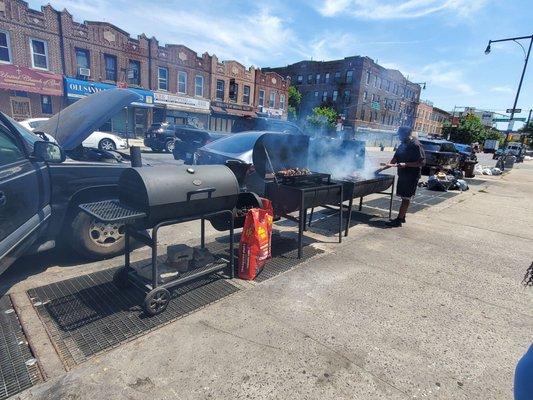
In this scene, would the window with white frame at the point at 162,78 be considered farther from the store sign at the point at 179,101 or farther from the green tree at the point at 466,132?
the green tree at the point at 466,132

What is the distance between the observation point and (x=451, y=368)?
2467 millimetres

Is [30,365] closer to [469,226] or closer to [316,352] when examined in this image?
[316,352]

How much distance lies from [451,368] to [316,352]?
3.39ft

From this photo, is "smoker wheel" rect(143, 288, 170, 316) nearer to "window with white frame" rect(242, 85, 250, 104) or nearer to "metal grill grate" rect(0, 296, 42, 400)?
"metal grill grate" rect(0, 296, 42, 400)

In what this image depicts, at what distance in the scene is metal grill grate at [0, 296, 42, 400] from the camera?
2.11m

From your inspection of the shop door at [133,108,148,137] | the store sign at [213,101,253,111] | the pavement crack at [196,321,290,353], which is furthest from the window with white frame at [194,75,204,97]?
the pavement crack at [196,321,290,353]

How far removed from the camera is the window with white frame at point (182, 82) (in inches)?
1051

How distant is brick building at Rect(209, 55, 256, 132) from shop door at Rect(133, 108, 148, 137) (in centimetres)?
613

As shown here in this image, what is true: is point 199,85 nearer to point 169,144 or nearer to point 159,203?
point 169,144

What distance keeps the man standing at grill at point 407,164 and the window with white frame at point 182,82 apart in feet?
79.4

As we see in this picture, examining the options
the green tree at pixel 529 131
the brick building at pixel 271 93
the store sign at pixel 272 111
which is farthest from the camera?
the green tree at pixel 529 131

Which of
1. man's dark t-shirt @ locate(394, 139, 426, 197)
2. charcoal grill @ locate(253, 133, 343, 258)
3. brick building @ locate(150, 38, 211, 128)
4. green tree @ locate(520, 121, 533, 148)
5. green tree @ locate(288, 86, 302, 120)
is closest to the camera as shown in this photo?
charcoal grill @ locate(253, 133, 343, 258)

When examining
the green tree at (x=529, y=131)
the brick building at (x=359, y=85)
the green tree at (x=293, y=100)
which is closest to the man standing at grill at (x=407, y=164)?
the brick building at (x=359, y=85)

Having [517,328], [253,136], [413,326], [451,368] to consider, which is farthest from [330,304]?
[253,136]
